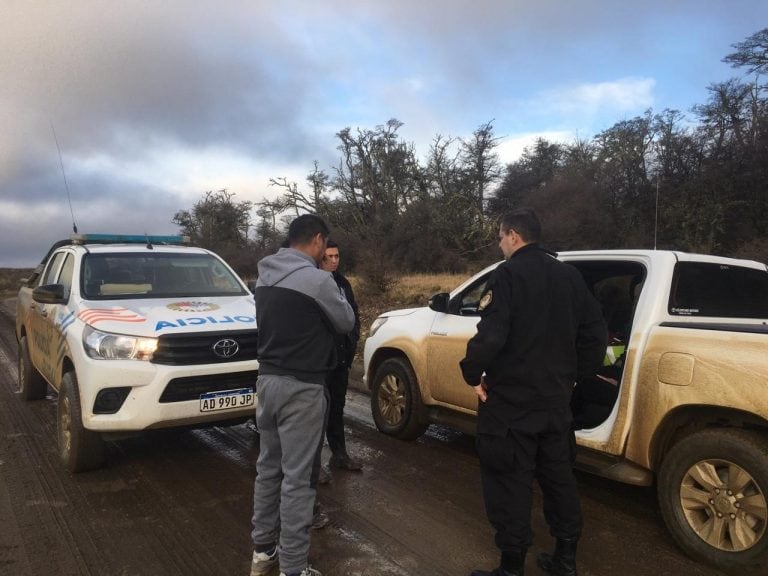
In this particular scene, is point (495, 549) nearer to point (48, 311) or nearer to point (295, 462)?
point (295, 462)

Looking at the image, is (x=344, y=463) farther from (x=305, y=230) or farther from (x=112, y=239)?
(x=112, y=239)

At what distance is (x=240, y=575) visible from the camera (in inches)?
118

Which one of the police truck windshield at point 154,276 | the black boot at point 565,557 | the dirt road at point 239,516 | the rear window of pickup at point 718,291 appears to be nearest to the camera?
the black boot at point 565,557

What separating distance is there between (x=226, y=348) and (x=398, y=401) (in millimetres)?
1766

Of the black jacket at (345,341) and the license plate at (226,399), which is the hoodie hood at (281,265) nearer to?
the black jacket at (345,341)

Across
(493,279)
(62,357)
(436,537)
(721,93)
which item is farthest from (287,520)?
(721,93)

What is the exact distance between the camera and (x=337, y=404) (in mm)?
4473

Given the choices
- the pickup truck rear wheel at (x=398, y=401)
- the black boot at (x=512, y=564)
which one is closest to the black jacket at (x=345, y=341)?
the pickup truck rear wheel at (x=398, y=401)

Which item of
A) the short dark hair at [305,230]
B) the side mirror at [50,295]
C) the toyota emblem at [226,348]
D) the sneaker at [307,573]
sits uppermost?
the short dark hair at [305,230]

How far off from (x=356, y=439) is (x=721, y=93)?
98.0 feet

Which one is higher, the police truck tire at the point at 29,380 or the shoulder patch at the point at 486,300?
the shoulder patch at the point at 486,300

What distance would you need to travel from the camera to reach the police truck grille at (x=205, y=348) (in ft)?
13.9

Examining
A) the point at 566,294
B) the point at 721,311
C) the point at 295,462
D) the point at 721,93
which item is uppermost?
the point at 721,93

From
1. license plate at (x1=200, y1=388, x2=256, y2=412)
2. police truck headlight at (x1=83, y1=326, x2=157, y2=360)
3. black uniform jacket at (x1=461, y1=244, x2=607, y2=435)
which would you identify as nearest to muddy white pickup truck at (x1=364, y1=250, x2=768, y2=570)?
black uniform jacket at (x1=461, y1=244, x2=607, y2=435)
